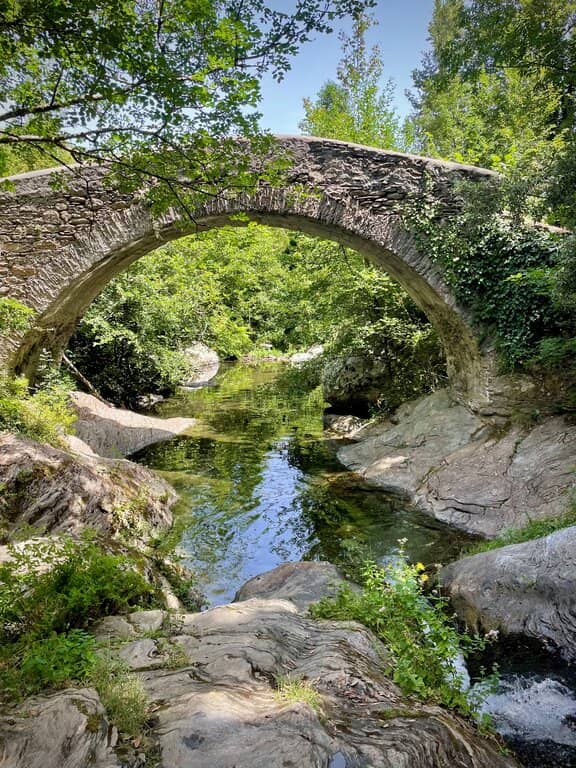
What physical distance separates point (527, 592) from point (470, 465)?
3318 mm

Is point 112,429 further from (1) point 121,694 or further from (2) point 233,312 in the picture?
(2) point 233,312

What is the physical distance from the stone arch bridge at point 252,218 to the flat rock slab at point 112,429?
4.66ft

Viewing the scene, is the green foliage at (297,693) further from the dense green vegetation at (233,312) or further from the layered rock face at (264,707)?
the dense green vegetation at (233,312)

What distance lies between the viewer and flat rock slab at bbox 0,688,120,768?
1.50 metres

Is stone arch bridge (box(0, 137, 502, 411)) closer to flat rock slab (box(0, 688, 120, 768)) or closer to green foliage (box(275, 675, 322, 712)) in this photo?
green foliage (box(275, 675, 322, 712))

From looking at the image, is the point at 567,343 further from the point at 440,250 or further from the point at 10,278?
the point at 10,278

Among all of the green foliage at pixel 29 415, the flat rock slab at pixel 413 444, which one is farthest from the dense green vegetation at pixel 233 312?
the green foliage at pixel 29 415

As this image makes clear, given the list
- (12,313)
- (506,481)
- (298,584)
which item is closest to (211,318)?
(12,313)

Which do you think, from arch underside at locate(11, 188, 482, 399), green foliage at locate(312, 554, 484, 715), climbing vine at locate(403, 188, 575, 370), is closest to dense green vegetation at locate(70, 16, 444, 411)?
arch underside at locate(11, 188, 482, 399)

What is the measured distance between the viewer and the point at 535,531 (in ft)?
15.0

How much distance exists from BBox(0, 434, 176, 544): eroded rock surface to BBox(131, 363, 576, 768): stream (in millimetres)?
741

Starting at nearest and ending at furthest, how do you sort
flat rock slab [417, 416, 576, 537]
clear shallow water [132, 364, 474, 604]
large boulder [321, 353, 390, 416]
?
clear shallow water [132, 364, 474, 604], flat rock slab [417, 416, 576, 537], large boulder [321, 353, 390, 416]

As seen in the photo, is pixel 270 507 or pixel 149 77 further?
pixel 270 507

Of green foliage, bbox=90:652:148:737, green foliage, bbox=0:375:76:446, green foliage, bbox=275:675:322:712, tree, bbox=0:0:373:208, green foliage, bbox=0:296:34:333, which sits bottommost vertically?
green foliage, bbox=90:652:148:737
